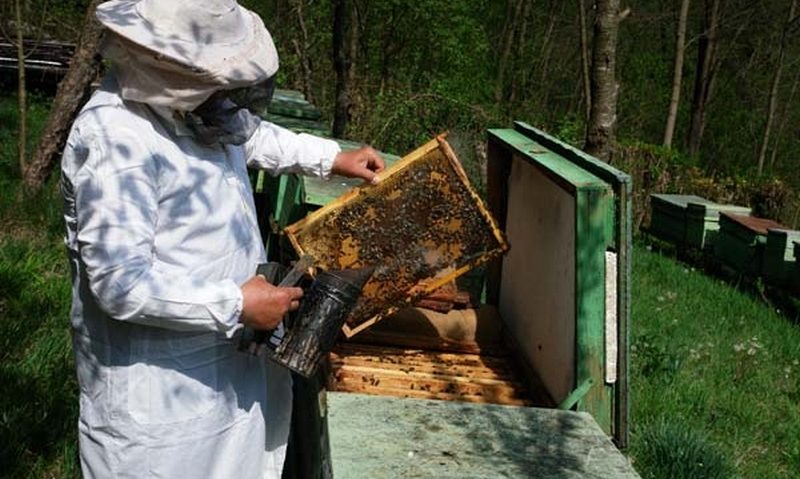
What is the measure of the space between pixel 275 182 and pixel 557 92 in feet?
74.0

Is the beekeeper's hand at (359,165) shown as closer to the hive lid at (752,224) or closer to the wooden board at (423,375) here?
the wooden board at (423,375)

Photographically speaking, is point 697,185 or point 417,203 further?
point 697,185

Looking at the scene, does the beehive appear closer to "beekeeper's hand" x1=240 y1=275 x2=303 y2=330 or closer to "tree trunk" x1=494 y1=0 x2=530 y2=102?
"beekeeper's hand" x1=240 y1=275 x2=303 y2=330

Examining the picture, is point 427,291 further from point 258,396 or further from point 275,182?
point 275,182

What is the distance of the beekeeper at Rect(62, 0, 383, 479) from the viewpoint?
2031mm

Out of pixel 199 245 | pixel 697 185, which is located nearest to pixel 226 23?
pixel 199 245

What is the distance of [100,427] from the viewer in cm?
221

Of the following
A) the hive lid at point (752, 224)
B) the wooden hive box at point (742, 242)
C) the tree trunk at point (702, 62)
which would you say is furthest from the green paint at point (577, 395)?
the tree trunk at point (702, 62)

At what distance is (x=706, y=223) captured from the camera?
33.6 ft

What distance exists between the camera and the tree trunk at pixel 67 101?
6.57 m

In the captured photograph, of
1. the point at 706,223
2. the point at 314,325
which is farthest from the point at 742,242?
the point at 314,325

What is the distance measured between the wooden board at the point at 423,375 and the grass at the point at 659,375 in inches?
33.5

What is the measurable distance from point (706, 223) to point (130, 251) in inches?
363

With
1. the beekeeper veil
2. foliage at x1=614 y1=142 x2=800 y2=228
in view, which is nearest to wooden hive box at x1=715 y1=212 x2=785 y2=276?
foliage at x1=614 y1=142 x2=800 y2=228
